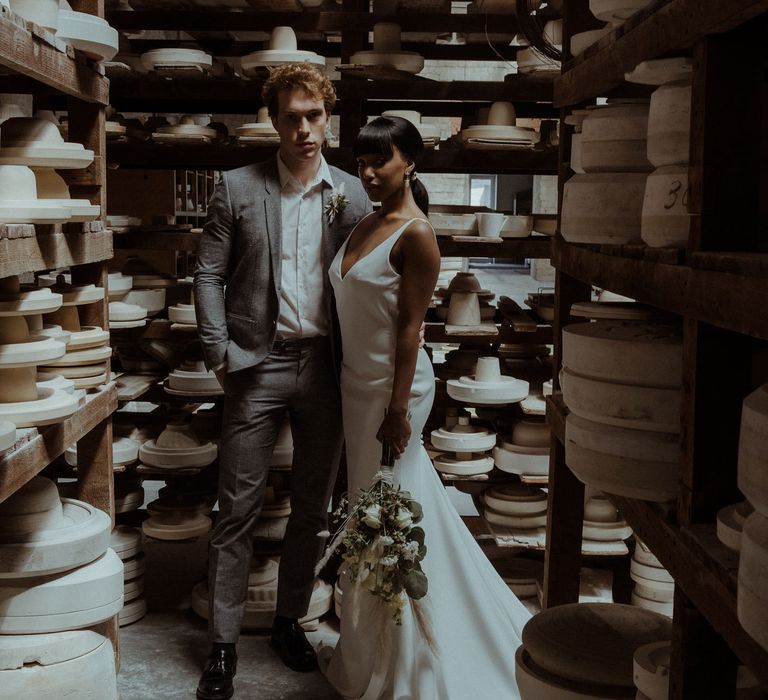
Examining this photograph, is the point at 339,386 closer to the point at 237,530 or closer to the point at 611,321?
the point at 237,530

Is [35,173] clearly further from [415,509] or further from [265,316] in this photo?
[415,509]

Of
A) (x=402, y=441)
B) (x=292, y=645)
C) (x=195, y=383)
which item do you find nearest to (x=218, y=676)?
(x=292, y=645)

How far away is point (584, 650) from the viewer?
2178 mm

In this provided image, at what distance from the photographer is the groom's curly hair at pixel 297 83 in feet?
11.5

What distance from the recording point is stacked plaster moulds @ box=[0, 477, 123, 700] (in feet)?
9.50

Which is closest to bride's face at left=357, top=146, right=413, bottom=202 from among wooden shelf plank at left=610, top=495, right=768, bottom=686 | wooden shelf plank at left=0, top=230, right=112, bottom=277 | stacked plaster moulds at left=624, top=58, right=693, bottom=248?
wooden shelf plank at left=0, top=230, right=112, bottom=277

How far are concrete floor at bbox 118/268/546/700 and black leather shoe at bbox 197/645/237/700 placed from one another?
0.24ft

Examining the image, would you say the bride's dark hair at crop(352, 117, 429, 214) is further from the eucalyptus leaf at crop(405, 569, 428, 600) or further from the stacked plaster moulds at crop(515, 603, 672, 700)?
the stacked plaster moulds at crop(515, 603, 672, 700)

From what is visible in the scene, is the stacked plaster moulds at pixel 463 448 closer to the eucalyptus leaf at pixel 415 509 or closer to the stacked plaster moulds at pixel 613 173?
the eucalyptus leaf at pixel 415 509

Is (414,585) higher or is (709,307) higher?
(709,307)

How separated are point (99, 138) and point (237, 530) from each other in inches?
55.8

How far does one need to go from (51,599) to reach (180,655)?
3.66 ft

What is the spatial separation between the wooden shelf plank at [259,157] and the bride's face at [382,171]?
1121mm

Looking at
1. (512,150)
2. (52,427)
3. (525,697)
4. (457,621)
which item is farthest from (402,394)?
(512,150)
